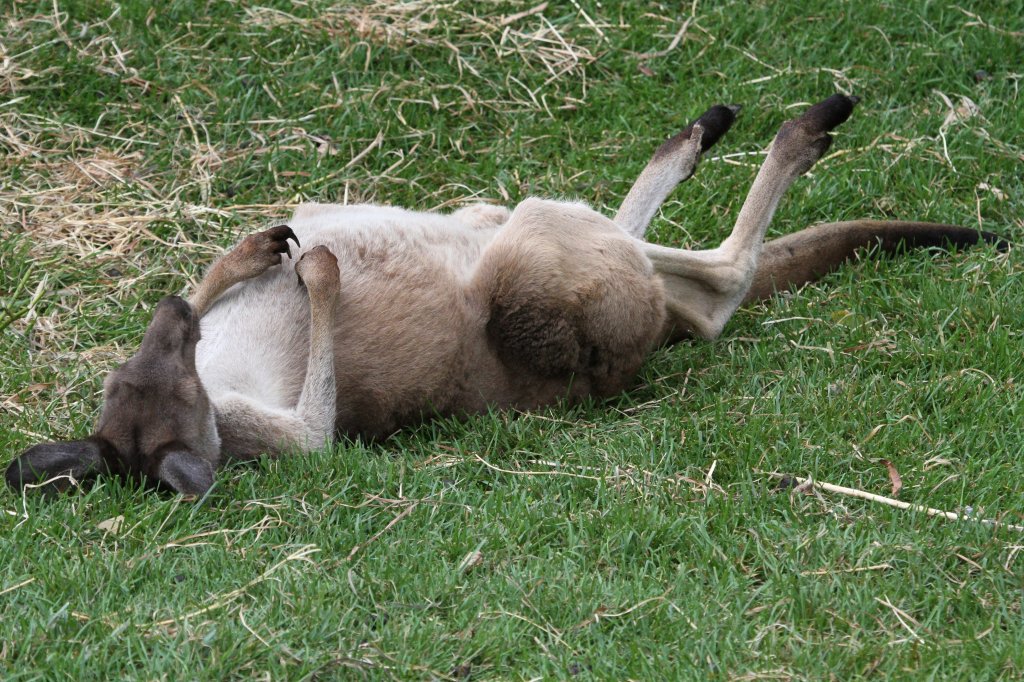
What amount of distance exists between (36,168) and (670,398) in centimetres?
356

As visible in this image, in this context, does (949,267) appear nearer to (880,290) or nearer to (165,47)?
(880,290)

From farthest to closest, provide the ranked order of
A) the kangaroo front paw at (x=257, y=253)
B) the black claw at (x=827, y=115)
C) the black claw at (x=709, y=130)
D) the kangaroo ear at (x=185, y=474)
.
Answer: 1. the black claw at (x=709, y=130)
2. the black claw at (x=827, y=115)
3. the kangaroo front paw at (x=257, y=253)
4. the kangaroo ear at (x=185, y=474)

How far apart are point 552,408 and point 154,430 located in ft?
5.06

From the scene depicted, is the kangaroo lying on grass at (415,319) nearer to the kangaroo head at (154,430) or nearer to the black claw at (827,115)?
the kangaroo head at (154,430)

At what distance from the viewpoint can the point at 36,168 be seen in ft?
21.9

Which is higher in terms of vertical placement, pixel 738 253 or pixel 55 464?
pixel 738 253

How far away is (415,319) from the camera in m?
5.05

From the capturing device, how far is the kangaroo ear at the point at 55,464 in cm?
418

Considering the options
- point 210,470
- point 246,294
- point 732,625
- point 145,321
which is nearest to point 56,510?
point 210,470

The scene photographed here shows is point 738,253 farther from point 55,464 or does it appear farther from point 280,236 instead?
point 55,464

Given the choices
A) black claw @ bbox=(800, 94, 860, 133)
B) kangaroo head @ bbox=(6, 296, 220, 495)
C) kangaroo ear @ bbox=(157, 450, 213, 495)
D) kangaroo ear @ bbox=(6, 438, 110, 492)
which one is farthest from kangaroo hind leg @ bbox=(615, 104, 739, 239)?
kangaroo ear @ bbox=(6, 438, 110, 492)

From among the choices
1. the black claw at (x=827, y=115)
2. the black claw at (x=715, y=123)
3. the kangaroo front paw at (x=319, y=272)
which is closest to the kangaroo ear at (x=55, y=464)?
the kangaroo front paw at (x=319, y=272)

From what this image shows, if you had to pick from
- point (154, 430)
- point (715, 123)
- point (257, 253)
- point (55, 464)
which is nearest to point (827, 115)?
point (715, 123)

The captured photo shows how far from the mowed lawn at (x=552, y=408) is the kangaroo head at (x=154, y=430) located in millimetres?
104
